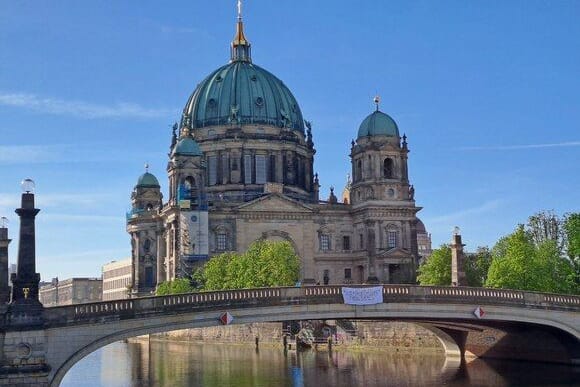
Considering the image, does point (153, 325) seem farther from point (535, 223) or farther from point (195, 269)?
point (195, 269)

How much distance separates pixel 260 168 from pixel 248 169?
6.58 feet

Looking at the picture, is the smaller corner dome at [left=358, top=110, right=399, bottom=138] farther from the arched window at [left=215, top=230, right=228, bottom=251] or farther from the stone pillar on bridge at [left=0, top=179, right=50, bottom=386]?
the stone pillar on bridge at [left=0, top=179, right=50, bottom=386]

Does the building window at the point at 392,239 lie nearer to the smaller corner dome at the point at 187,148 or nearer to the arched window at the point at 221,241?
the arched window at the point at 221,241

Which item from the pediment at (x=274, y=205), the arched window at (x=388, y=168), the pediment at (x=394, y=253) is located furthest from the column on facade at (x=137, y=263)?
the arched window at (x=388, y=168)

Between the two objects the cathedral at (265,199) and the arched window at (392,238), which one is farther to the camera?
the arched window at (392,238)

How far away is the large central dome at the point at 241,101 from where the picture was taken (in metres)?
138

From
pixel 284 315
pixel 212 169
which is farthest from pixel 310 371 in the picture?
pixel 212 169

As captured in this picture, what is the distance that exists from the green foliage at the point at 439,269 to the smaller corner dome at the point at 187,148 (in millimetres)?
43597

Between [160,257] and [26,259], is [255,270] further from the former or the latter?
[26,259]

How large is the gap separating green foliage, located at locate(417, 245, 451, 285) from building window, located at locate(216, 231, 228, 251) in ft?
112

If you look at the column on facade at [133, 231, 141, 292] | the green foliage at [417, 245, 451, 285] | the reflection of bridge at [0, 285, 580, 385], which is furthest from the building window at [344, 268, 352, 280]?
the reflection of bridge at [0, 285, 580, 385]

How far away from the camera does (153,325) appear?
4981 cm

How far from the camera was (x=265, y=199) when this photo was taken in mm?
124812

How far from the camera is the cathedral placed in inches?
4847
